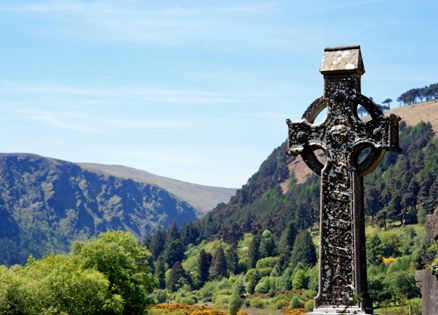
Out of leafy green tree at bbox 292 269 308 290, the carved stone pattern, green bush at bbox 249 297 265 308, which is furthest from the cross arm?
leafy green tree at bbox 292 269 308 290

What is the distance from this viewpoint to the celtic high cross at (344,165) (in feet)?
45.1

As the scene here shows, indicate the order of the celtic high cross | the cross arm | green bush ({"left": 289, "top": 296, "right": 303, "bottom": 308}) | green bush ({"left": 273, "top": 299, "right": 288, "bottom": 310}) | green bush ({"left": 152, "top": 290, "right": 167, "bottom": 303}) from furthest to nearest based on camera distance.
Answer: green bush ({"left": 152, "top": 290, "right": 167, "bottom": 303}) → green bush ({"left": 273, "top": 299, "right": 288, "bottom": 310}) → green bush ({"left": 289, "top": 296, "right": 303, "bottom": 308}) → the cross arm → the celtic high cross

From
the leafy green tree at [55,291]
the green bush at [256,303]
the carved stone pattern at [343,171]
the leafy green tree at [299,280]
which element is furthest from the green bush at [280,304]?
the carved stone pattern at [343,171]

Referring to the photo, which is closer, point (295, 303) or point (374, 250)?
point (295, 303)

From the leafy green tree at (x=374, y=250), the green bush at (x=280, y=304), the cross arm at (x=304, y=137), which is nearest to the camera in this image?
the cross arm at (x=304, y=137)

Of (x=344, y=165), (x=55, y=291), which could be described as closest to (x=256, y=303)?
(x=55, y=291)

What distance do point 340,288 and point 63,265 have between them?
54032 mm

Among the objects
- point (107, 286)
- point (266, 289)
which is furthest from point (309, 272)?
point (107, 286)

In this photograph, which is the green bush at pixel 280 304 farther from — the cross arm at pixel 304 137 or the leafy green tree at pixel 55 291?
the cross arm at pixel 304 137

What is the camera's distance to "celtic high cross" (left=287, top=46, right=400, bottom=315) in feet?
45.1

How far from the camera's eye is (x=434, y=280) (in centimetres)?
1322

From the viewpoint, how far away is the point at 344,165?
1411 cm

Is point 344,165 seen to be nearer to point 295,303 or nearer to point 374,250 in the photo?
point 295,303

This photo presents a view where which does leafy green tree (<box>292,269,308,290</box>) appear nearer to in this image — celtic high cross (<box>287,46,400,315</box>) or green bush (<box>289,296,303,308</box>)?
green bush (<box>289,296,303,308</box>)
